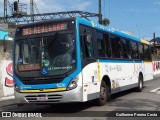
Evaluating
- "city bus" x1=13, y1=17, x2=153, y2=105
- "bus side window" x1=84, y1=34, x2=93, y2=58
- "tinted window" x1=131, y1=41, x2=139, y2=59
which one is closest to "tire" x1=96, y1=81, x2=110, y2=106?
"city bus" x1=13, y1=17, x2=153, y2=105

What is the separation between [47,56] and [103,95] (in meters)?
2.91

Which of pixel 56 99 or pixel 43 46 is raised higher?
pixel 43 46

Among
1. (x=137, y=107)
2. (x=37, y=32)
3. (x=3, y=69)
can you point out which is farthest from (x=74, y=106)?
(x=3, y=69)

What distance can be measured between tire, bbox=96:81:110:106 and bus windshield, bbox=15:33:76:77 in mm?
2281

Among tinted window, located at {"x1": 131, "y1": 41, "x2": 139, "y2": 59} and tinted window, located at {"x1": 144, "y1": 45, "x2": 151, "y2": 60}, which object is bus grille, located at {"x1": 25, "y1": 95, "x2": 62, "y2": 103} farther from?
tinted window, located at {"x1": 144, "y1": 45, "x2": 151, "y2": 60}

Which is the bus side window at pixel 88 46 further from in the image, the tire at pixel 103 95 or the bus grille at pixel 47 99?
the bus grille at pixel 47 99

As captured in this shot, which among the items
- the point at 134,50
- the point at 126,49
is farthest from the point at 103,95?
the point at 134,50

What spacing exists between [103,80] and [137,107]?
165 centimetres

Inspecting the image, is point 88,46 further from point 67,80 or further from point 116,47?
point 116,47

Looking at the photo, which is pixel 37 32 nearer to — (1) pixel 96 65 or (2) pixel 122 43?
(1) pixel 96 65

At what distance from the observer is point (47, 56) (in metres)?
10.9

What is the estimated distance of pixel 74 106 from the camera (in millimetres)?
13031

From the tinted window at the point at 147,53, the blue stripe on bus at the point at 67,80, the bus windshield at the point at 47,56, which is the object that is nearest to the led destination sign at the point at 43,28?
the bus windshield at the point at 47,56

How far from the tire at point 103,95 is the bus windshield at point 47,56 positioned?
2281 mm
